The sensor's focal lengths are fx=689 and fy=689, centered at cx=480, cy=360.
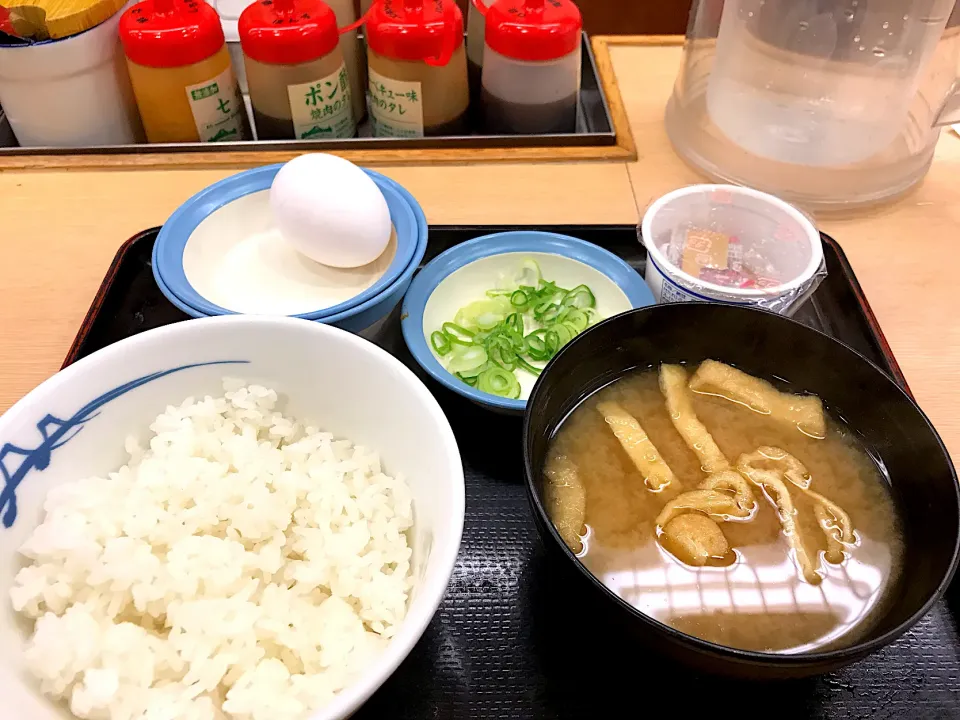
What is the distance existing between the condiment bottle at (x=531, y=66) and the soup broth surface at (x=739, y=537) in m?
0.95

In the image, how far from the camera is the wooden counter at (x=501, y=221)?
4.47 ft

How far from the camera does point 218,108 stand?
1.76m

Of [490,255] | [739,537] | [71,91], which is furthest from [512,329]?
[71,91]

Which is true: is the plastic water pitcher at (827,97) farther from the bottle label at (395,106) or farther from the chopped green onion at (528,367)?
the chopped green onion at (528,367)

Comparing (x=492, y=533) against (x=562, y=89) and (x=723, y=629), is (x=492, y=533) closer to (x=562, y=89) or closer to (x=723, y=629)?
(x=723, y=629)

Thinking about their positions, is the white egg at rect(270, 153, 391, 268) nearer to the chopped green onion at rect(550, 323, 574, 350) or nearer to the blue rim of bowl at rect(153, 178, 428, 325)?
the blue rim of bowl at rect(153, 178, 428, 325)

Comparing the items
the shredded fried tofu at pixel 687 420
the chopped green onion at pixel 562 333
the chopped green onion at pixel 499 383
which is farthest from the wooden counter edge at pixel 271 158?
the shredded fried tofu at pixel 687 420

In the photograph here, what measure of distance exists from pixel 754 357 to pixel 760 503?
9.9 inches

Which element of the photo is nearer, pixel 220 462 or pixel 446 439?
pixel 446 439

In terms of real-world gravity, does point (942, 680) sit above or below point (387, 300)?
below

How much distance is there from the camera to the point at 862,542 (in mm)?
953

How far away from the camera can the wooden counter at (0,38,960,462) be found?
1361 millimetres

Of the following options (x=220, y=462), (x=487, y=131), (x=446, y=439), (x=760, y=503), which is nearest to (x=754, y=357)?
(x=760, y=503)

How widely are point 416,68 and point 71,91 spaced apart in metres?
0.85
